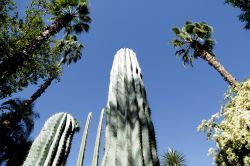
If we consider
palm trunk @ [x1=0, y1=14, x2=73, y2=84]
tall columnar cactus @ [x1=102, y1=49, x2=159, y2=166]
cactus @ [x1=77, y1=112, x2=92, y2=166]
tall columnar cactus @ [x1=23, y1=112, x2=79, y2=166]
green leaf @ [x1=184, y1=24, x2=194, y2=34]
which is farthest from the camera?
green leaf @ [x1=184, y1=24, x2=194, y2=34]

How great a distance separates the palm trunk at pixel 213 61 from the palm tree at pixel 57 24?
834cm

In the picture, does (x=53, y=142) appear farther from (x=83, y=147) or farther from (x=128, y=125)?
(x=128, y=125)

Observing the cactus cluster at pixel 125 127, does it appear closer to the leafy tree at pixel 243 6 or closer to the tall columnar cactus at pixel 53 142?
the tall columnar cactus at pixel 53 142

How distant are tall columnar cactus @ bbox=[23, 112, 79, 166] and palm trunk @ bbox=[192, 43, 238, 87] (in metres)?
10.8

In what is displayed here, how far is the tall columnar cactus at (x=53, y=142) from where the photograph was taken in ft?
10.3

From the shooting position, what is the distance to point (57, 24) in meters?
14.9

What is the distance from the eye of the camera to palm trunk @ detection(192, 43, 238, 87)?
13.6 m

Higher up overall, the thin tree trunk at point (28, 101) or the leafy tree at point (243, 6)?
the leafy tree at point (243, 6)

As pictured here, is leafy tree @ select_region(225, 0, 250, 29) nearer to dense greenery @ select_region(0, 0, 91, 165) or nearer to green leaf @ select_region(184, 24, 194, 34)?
green leaf @ select_region(184, 24, 194, 34)

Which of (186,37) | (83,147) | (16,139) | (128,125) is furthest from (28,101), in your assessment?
(128,125)

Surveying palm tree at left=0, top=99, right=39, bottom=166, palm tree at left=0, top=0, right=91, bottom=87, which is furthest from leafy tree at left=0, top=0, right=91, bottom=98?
palm tree at left=0, top=99, right=39, bottom=166

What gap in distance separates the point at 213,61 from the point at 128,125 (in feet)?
48.9

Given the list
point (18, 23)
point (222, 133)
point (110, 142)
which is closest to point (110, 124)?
point (110, 142)

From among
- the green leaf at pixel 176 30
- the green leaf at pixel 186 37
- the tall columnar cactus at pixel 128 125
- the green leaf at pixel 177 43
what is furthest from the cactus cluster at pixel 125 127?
the green leaf at pixel 176 30
